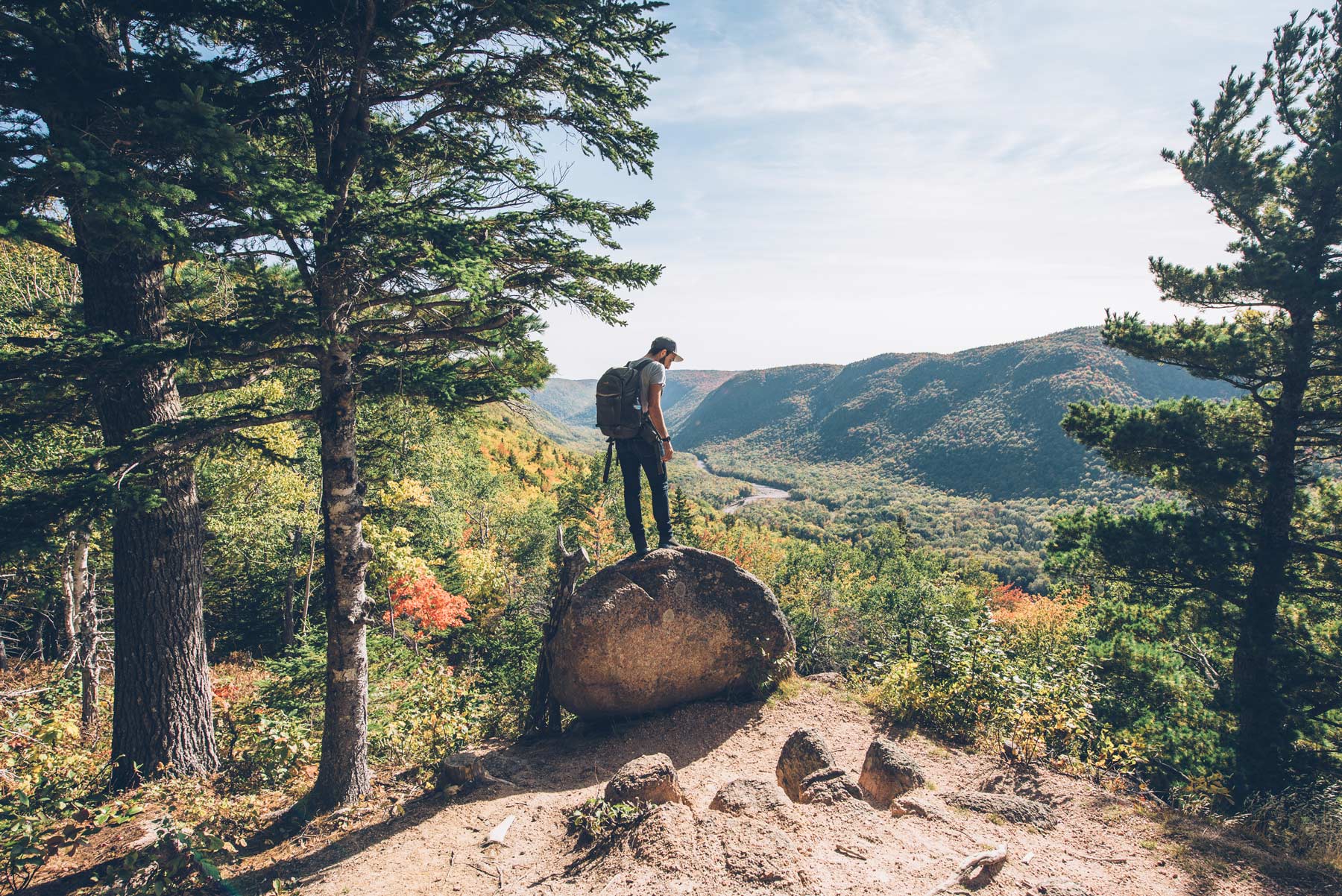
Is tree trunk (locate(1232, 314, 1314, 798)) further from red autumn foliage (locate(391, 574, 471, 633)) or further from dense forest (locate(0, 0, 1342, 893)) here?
red autumn foliage (locate(391, 574, 471, 633))

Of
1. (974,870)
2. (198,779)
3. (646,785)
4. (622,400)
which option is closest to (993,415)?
(622,400)

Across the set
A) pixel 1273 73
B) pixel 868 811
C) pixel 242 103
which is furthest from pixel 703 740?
pixel 1273 73

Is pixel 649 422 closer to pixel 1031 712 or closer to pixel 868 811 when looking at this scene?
pixel 868 811

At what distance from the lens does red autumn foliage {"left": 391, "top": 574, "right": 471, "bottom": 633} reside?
14656 mm

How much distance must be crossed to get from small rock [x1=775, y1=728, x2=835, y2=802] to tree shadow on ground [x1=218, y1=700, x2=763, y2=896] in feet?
4.41

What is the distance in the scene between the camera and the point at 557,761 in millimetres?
6141

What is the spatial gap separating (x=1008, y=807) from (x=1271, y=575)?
7.84 metres

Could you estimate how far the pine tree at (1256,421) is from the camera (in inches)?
328

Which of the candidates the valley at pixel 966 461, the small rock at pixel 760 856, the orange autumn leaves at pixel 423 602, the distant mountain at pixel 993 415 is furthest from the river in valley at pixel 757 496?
the small rock at pixel 760 856

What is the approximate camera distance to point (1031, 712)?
6.00 metres

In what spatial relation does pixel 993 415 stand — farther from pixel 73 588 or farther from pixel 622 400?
pixel 73 588

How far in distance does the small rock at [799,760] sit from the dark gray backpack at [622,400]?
139 inches

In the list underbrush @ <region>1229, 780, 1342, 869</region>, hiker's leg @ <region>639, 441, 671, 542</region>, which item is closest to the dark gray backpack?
hiker's leg @ <region>639, 441, 671, 542</region>

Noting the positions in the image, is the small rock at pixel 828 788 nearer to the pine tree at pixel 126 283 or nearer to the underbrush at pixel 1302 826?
the underbrush at pixel 1302 826
